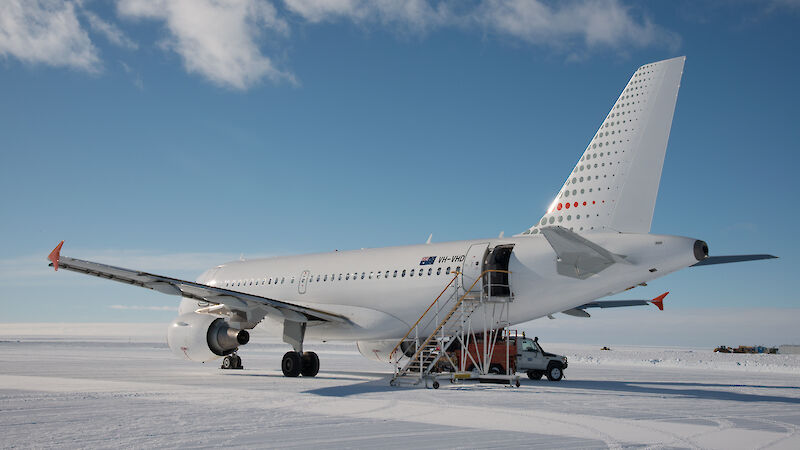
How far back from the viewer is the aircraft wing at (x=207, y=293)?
15.9 meters

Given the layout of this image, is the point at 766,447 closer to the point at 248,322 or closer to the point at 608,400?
the point at 608,400

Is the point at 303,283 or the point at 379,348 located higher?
the point at 303,283

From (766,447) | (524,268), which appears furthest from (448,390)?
(766,447)

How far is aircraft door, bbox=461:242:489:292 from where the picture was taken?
1725 centimetres

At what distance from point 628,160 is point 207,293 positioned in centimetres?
1120

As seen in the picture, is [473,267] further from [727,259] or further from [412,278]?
[727,259]

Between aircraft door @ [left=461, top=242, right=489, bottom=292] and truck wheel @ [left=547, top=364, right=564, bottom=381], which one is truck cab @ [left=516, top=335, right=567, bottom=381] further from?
aircraft door @ [left=461, top=242, right=489, bottom=292]

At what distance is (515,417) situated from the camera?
9.95 m

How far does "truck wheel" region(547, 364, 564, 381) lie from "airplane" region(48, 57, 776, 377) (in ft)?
7.15

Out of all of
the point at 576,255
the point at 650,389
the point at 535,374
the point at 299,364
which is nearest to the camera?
the point at 576,255

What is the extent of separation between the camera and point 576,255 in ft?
50.8

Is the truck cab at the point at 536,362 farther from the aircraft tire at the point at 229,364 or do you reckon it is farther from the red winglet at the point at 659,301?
the aircraft tire at the point at 229,364

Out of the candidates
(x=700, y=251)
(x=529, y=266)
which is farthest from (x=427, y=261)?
(x=700, y=251)

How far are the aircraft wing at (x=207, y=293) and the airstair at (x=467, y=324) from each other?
337 centimetres
